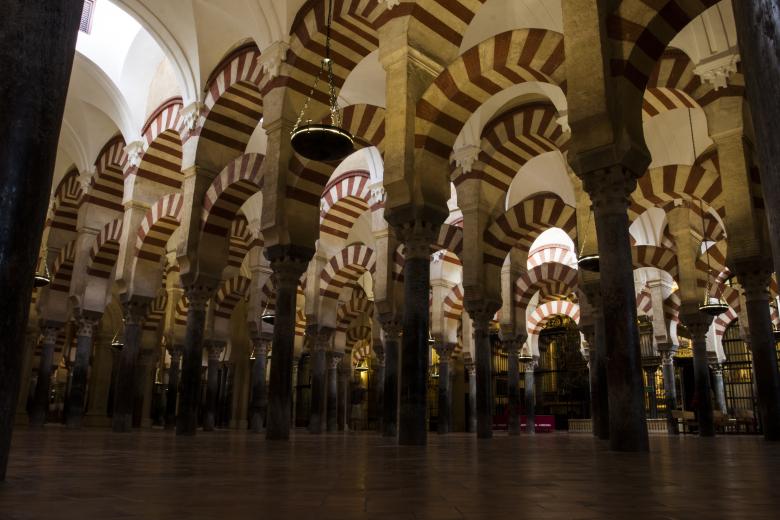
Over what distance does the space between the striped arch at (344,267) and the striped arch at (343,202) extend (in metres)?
0.46

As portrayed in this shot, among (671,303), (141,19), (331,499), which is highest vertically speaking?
(141,19)

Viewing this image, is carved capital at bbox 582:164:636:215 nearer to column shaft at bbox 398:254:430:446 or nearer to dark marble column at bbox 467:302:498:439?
column shaft at bbox 398:254:430:446

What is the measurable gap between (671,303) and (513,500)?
15074mm

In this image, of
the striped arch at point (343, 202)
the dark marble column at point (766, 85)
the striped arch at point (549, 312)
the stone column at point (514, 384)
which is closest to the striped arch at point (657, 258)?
the stone column at point (514, 384)

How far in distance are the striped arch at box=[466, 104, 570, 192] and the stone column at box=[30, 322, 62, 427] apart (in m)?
10.4

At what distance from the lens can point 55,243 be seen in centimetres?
1534

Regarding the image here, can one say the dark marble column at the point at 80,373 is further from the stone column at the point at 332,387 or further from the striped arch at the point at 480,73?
A: the striped arch at the point at 480,73

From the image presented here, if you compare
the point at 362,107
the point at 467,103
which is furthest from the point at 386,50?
the point at 362,107

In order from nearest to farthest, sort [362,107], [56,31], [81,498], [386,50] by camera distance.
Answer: [81,498]
[56,31]
[386,50]
[362,107]

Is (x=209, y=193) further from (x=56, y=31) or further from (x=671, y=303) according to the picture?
(x=671, y=303)

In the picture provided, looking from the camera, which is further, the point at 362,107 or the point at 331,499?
the point at 362,107

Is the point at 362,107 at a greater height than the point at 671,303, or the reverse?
the point at 362,107

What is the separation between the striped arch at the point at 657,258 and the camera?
12320mm

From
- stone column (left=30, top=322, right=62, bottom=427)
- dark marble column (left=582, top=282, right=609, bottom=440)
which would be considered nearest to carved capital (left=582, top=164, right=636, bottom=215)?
dark marble column (left=582, top=282, right=609, bottom=440)
